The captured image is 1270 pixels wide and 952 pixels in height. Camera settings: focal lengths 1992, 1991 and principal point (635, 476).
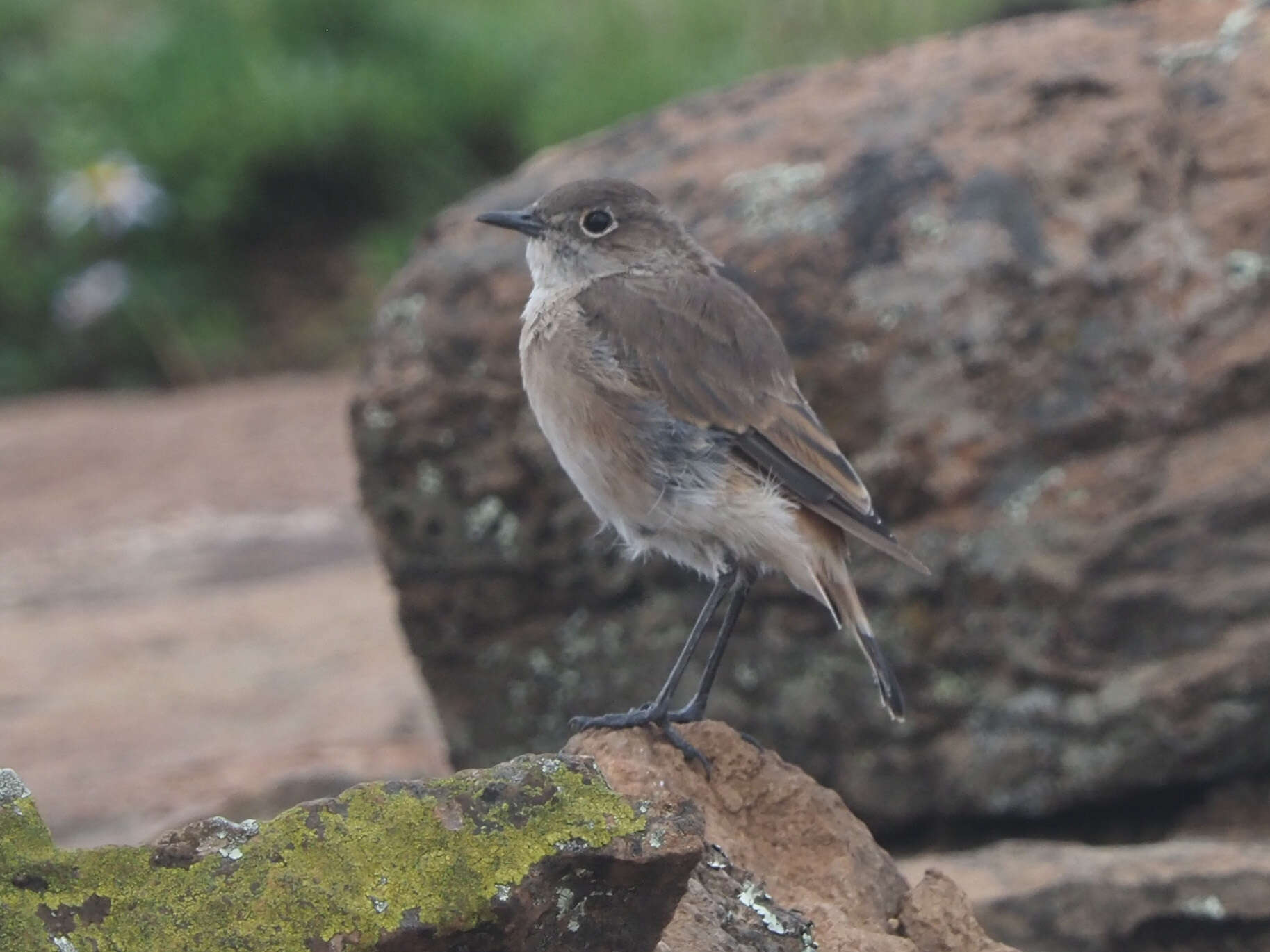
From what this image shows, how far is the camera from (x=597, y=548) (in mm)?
6797

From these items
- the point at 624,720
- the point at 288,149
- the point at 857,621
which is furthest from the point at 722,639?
the point at 288,149

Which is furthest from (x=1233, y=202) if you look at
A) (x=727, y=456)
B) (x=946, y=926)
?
(x=946, y=926)

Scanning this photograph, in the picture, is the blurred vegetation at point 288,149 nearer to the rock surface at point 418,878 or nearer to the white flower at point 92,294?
the white flower at point 92,294

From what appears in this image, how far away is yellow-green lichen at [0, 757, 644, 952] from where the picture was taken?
299 centimetres

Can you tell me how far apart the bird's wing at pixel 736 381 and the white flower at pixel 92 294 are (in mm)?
10639

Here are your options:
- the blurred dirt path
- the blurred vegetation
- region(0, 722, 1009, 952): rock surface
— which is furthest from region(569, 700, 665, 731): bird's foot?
the blurred vegetation

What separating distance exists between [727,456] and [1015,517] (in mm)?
1437

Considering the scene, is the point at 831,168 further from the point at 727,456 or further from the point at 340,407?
the point at 340,407

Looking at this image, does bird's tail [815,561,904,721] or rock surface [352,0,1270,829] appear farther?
rock surface [352,0,1270,829]

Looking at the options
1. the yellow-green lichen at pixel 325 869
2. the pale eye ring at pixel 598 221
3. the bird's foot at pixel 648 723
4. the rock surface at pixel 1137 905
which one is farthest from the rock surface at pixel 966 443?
the yellow-green lichen at pixel 325 869

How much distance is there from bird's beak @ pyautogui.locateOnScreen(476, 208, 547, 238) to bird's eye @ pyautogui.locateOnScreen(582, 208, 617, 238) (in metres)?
0.12

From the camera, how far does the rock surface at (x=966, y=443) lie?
248 inches

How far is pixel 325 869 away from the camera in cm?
314

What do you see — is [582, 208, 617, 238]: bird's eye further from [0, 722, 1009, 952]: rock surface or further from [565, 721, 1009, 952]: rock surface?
[0, 722, 1009, 952]: rock surface
